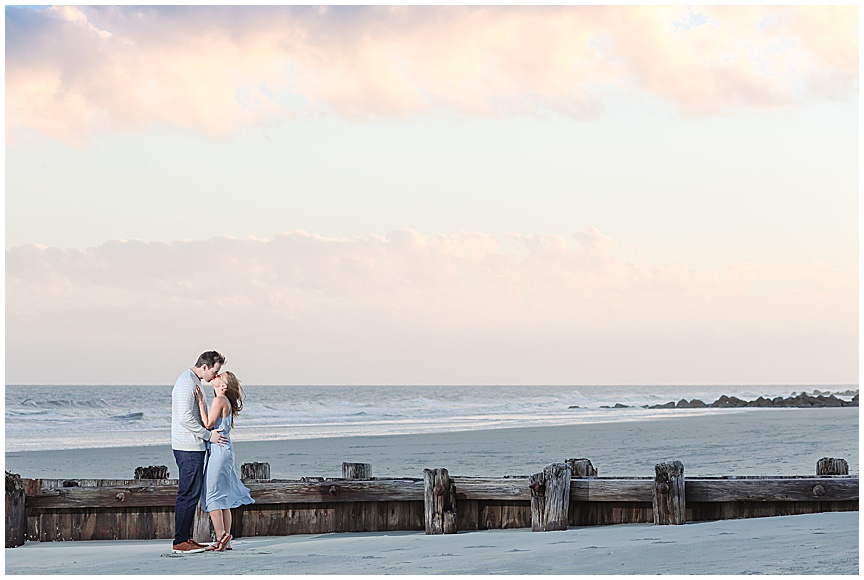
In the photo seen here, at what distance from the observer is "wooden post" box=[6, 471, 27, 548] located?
916 centimetres

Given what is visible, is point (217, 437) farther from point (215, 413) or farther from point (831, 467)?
point (831, 467)

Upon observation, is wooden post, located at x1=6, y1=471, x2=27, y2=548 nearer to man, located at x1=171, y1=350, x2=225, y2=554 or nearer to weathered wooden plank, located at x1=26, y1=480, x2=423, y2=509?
weathered wooden plank, located at x1=26, y1=480, x2=423, y2=509

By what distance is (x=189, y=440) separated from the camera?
884 cm

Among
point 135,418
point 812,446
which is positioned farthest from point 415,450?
point 135,418

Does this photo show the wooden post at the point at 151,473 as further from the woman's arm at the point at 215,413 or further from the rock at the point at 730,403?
the rock at the point at 730,403

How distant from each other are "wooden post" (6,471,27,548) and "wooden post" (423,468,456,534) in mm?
3658

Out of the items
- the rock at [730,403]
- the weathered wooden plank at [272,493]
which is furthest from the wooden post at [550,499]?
the rock at [730,403]

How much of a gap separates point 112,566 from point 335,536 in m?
2.20

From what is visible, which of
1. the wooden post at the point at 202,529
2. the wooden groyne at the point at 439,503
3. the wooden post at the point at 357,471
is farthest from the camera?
the wooden post at the point at 357,471

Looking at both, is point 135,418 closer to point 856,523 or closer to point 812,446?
point 812,446

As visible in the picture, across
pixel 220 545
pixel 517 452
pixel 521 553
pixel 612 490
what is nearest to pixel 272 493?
pixel 220 545

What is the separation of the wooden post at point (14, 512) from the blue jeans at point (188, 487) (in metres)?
1.55

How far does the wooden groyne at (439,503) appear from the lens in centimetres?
947

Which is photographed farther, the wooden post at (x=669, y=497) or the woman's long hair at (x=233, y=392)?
the wooden post at (x=669, y=497)
